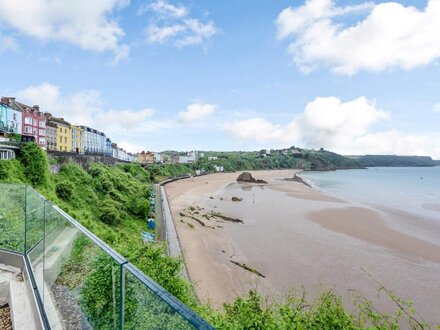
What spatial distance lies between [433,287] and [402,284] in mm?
1555

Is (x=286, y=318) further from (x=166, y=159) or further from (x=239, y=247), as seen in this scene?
(x=166, y=159)

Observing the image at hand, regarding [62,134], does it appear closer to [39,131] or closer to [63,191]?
[39,131]

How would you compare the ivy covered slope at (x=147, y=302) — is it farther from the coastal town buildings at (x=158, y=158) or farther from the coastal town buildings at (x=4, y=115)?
the coastal town buildings at (x=158, y=158)

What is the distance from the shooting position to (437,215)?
36188mm

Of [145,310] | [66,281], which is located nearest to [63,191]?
[66,281]

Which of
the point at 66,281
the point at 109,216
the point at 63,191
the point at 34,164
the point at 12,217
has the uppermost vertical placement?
the point at 34,164

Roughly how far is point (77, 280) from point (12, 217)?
420cm

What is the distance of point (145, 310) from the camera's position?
2.33 metres

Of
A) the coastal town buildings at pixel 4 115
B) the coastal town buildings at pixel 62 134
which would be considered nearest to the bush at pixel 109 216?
the coastal town buildings at pixel 4 115

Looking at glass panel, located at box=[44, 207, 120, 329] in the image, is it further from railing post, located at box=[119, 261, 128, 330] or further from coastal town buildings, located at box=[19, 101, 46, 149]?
coastal town buildings, located at box=[19, 101, 46, 149]

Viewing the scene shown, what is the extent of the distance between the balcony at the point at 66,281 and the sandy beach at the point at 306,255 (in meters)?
8.66

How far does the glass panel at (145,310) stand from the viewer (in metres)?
1.97

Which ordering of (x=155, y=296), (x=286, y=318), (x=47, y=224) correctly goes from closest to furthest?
(x=155, y=296)
(x=47, y=224)
(x=286, y=318)

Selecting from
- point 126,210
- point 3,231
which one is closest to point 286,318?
point 3,231
